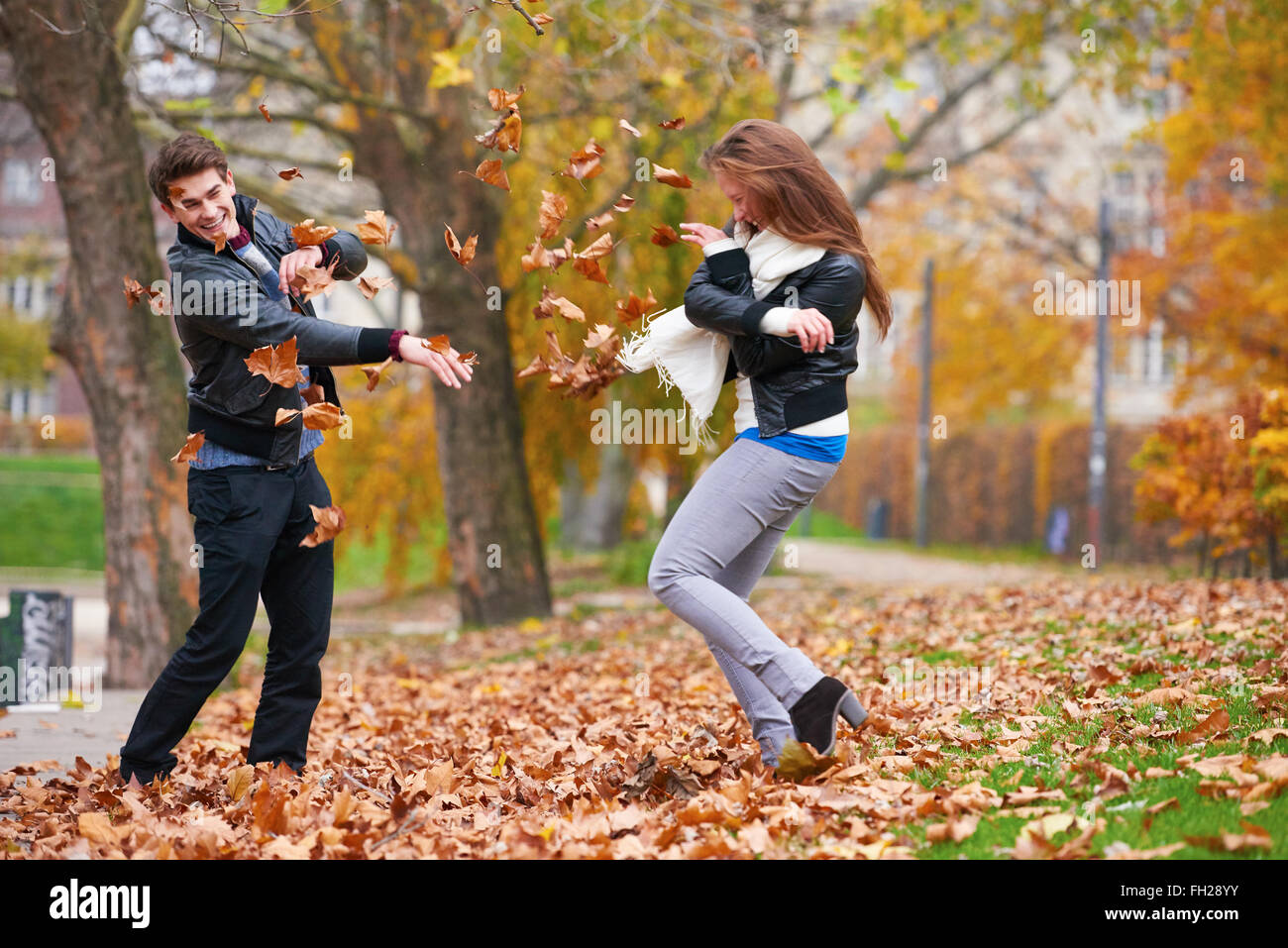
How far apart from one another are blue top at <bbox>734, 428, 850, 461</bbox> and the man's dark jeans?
1556 mm

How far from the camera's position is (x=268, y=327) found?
13.1ft

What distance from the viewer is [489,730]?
576 centimetres

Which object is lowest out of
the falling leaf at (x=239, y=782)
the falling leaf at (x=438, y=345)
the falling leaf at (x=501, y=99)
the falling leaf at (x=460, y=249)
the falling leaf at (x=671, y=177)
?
the falling leaf at (x=239, y=782)

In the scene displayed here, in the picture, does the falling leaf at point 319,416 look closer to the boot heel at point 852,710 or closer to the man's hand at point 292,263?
the man's hand at point 292,263

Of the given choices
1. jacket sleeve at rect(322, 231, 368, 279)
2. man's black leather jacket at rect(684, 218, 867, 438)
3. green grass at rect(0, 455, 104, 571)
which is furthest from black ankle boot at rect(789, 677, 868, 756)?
green grass at rect(0, 455, 104, 571)

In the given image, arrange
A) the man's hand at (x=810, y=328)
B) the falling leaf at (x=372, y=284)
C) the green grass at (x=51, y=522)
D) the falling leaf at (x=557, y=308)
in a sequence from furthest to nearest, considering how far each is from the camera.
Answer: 1. the green grass at (x=51, y=522)
2. the falling leaf at (x=557, y=308)
3. the falling leaf at (x=372, y=284)
4. the man's hand at (x=810, y=328)

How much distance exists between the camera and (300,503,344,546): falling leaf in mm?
4312

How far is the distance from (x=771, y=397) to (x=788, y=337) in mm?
205

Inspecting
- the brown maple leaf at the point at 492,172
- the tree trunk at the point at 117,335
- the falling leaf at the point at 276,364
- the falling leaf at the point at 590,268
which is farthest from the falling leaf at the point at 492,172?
the tree trunk at the point at 117,335

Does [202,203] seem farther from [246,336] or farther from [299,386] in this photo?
[299,386]

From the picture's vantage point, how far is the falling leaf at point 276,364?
3979mm

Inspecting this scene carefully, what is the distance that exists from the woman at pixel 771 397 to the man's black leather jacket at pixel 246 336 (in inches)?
41.8
